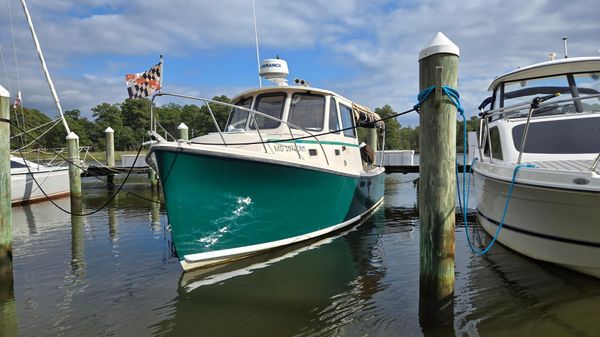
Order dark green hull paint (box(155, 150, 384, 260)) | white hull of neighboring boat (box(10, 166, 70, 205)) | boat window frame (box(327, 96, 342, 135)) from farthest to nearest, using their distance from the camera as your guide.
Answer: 1. white hull of neighboring boat (box(10, 166, 70, 205))
2. boat window frame (box(327, 96, 342, 135))
3. dark green hull paint (box(155, 150, 384, 260))

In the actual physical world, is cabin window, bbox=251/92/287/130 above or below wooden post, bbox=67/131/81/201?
above

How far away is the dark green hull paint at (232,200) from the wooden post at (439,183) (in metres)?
2.77

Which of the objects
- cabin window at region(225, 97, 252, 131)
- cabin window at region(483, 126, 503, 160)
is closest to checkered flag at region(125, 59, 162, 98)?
cabin window at region(225, 97, 252, 131)

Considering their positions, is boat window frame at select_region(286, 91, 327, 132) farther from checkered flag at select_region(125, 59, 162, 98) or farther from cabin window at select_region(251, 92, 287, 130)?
checkered flag at select_region(125, 59, 162, 98)

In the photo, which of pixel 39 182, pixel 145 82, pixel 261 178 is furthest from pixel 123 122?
pixel 261 178

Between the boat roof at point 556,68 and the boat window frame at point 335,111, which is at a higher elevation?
Answer: the boat roof at point 556,68

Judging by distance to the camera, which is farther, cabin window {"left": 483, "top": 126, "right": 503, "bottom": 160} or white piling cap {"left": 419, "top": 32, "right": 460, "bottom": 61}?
cabin window {"left": 483, "top": 126, "right": 503, "bottom": 160}

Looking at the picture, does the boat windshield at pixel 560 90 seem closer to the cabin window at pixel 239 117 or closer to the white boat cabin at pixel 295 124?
the white boat cabin at pixel 295 124

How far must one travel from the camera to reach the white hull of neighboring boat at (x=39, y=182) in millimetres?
14046

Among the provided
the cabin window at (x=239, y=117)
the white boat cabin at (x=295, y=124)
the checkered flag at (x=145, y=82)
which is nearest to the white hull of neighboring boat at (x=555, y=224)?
the white boat cabin at (x=295, y=124)

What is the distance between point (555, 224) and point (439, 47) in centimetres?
275

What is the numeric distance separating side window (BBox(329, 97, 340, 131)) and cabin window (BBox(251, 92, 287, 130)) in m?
1.03

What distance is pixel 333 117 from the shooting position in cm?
850

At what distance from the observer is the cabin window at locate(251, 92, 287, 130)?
789 cm
